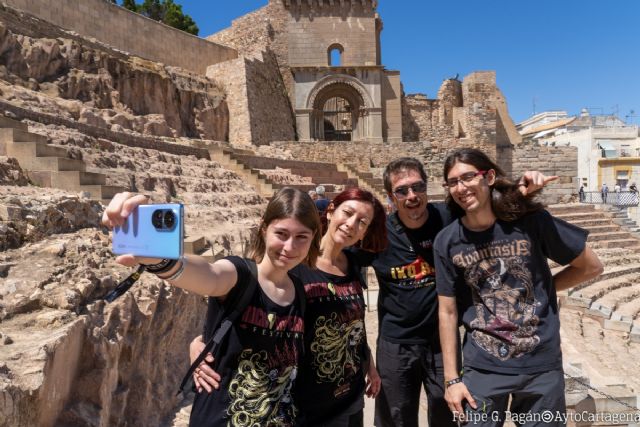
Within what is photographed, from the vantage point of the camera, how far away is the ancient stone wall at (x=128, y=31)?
14070 millimetres

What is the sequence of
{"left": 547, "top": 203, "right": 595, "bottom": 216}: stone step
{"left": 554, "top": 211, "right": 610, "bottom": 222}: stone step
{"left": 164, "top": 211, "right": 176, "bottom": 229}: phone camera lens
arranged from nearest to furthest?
{"left": 164, "top": 211, "right": 176, "bottom": 229}: phone camera lens → {"left": 554, "top": 211, "right": 610, "bottom": 222}: stone step → {"left": 547, "top": 203, "right": 595, "bottom": 216}: stone step

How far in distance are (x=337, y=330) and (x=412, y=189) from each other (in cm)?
90

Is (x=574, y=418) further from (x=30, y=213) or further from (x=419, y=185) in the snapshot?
(x=30, y=213)

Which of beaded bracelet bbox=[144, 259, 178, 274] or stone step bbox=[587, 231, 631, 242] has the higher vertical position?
beaded bracelet bbox=[144, 259, 178, 274]

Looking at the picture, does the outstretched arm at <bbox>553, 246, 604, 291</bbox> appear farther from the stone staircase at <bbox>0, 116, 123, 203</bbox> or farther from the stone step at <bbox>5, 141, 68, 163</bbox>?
the stone step at <bbox>5, 141, 68, 163</bbox>

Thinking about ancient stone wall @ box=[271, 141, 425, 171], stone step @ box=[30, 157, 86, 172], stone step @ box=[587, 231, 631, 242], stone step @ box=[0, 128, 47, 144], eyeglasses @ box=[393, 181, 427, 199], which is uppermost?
ancient stone wall @ box=[271, 141, 425, 171]

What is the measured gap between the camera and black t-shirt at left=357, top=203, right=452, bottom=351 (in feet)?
7.82

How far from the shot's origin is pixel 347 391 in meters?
1.99

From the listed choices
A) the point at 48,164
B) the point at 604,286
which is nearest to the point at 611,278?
the point at 604,286

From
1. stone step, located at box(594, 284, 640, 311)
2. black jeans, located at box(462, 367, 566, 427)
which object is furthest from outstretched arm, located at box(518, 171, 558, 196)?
stone step, located at box(594, 284, 640, 311)

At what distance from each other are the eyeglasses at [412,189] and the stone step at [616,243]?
37.5ft

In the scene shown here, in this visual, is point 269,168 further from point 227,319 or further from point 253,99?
point 227,319

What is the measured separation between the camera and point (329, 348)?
1.94 metres

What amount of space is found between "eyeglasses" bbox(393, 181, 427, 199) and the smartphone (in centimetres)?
147
